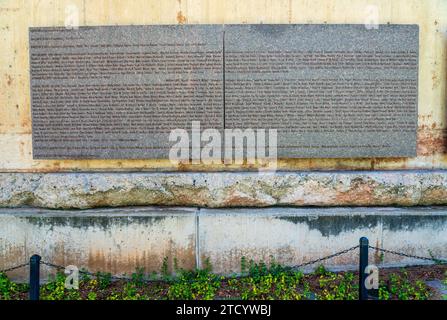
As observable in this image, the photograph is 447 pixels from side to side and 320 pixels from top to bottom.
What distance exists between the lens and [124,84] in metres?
5.94

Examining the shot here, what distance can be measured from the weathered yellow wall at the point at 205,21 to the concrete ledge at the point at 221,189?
7.4 inches

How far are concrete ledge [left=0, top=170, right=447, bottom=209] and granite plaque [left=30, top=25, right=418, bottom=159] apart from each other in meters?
0.34

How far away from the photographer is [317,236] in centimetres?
591

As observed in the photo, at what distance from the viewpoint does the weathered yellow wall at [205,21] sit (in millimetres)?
6008

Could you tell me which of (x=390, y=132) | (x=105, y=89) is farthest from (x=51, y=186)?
(x=390, y=132)

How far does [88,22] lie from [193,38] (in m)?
1.41

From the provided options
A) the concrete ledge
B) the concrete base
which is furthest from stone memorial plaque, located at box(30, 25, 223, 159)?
the concrete base

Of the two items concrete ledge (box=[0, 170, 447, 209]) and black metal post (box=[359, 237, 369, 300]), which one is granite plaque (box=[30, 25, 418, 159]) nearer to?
concrete ledge (box=[0, 170, 447, 209])

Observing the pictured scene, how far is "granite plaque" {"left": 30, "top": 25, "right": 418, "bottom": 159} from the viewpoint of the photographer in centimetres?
592

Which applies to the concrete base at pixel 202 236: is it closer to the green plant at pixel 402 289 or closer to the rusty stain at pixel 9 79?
the green plant at pixel 402 289

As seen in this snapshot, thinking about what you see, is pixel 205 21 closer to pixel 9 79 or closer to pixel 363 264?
pixel 9 79

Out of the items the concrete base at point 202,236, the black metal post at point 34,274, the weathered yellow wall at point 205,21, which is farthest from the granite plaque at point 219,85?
the black metal post at point 34,274

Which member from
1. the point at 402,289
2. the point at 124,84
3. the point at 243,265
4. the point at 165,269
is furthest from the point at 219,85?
the point at 402,289

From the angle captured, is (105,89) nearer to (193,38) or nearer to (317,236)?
(193,38)
